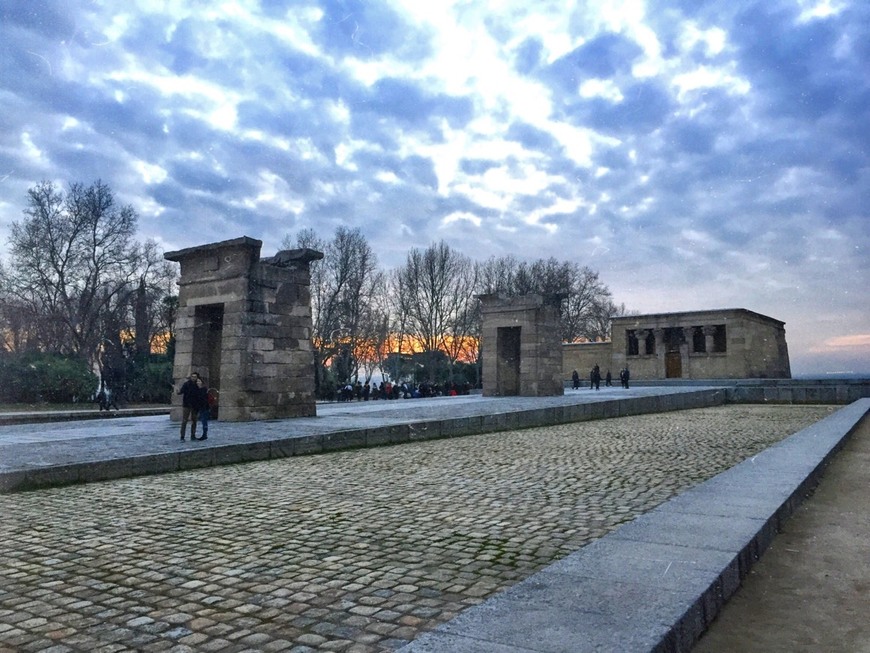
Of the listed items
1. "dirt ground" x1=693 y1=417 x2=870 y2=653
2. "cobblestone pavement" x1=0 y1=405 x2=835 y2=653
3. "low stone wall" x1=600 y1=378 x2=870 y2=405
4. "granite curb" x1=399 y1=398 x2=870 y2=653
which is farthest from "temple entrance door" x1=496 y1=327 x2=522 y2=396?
"granite curb" x1=399 y1=398 x2=870 y2=653

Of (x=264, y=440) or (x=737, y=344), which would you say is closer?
(x=264, y=440)

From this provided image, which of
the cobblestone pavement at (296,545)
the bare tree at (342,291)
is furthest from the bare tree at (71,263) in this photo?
the cobblestone pavement at (296,545)

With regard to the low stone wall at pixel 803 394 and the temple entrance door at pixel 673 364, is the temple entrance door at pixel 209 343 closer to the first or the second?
the low stone wall at pixel 803 394

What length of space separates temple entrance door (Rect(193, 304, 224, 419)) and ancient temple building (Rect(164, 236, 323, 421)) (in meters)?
0.02

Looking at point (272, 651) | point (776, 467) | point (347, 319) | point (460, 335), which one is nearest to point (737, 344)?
point (460, 335)

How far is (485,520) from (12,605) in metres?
3.58

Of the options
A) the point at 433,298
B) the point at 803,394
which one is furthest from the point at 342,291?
the point at 803,394

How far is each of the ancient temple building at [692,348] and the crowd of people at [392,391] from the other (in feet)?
33.2

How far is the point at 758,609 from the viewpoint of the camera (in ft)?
11.8

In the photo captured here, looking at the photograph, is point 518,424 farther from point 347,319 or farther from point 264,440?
point 347,319

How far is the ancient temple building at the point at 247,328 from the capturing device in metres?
14.9

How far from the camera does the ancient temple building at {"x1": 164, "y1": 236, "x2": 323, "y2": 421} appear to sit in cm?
1491

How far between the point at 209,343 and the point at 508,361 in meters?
15.3

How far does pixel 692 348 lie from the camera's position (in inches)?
1850
